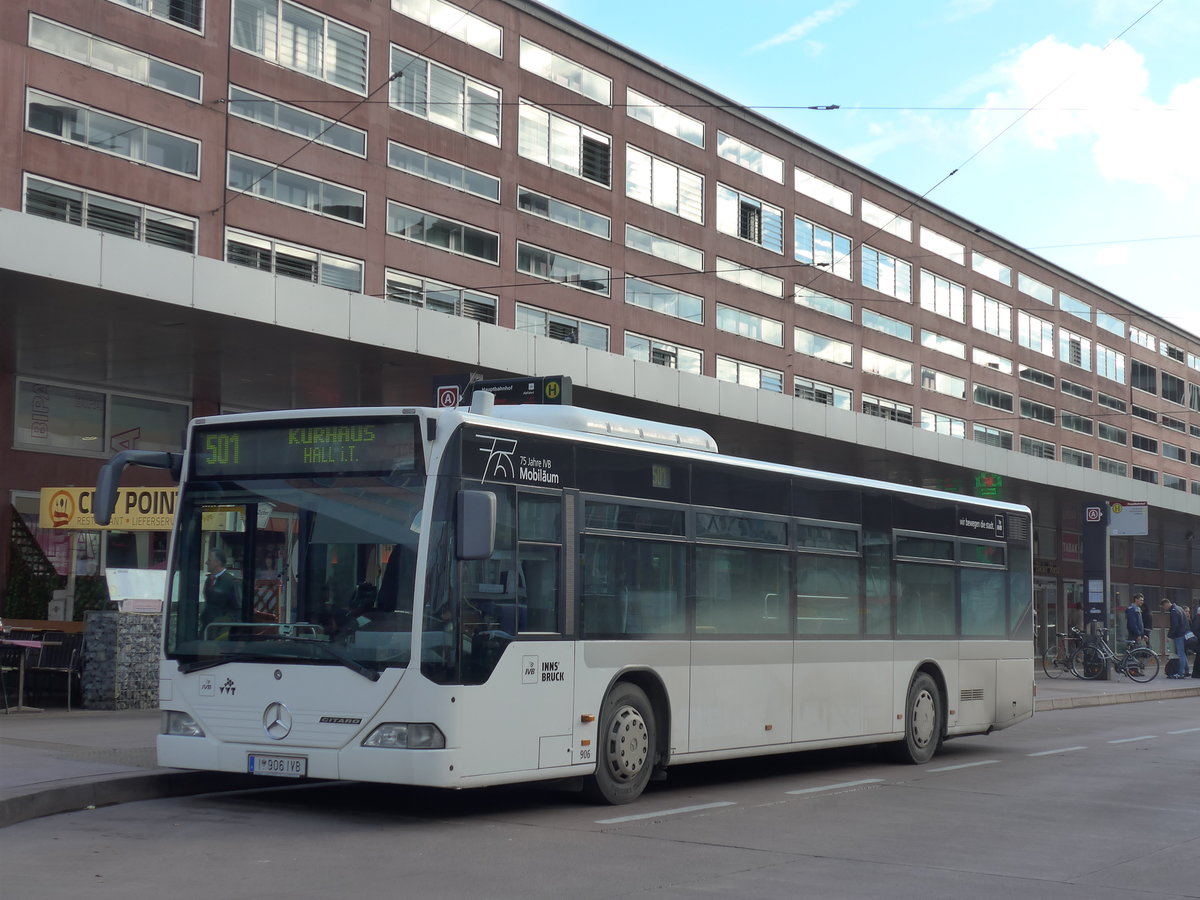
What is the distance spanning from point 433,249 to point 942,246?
30.6m

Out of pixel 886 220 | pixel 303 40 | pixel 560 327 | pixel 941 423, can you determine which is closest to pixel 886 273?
pixel 886 220

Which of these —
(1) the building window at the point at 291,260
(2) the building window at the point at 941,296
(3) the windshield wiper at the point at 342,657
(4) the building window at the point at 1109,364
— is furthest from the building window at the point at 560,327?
(4) the building window at the point at 1109,364

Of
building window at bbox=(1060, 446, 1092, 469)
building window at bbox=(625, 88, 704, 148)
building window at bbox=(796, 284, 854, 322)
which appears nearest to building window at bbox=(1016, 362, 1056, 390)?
building window at bbox=(1060, 446, 1092, 469)

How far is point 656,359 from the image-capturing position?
145 feet

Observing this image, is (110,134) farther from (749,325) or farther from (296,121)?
(749,325)

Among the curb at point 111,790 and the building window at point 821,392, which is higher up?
the building window at point 821,392

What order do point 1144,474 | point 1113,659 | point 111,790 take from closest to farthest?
point 111,790 → point 1113,659 → point 1144,474

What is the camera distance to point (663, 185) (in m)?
44.9

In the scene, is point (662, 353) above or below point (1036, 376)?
below

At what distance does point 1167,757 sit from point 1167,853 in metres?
7.58

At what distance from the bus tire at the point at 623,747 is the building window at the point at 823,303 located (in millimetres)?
41115

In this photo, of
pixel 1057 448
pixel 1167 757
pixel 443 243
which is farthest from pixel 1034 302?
pixel 1167 757

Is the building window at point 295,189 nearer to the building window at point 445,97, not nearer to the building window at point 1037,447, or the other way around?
the building window at point 445,97

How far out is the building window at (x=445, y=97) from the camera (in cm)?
3550
